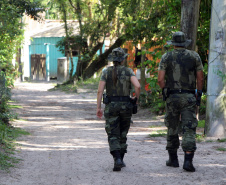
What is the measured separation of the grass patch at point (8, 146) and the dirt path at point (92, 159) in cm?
16

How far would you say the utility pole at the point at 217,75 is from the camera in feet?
26.9

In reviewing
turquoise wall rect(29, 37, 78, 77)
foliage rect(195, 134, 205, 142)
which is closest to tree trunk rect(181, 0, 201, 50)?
foliage rect(195, 134, 205, 142)

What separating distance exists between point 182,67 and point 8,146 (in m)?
3.46

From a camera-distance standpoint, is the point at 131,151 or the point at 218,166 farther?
the point at 131,151

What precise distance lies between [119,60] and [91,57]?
19544mm

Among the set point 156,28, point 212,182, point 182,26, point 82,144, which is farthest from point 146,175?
point 156,28

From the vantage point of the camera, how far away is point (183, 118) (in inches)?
229

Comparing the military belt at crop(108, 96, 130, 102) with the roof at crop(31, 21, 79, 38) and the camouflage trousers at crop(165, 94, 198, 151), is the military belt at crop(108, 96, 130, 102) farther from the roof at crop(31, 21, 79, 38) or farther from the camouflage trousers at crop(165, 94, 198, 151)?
the roof at crop(31, 21, 79, 38)

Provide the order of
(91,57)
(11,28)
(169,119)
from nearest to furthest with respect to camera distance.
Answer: (169,119) < (11,28) < (91,57)

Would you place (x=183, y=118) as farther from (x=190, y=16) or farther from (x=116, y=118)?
(x=190, y=16)

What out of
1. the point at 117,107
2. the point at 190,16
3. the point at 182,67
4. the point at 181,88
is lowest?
the point at 117,107

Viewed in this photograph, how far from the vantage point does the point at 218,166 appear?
6.04 m

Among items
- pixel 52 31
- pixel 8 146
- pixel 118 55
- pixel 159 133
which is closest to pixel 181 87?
pixel 118 55

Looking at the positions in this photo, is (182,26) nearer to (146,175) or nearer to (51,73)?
(146,175)
